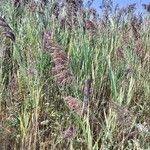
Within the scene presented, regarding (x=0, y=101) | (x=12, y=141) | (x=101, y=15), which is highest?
(x=101, y=15)

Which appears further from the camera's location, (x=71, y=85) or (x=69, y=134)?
(x=71, y=85)

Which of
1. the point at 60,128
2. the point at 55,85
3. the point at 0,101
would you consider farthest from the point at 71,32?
the point at 60,128

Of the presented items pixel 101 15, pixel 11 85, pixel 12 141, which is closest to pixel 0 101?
pixel 11 85

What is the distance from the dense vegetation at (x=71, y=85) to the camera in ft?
7.95

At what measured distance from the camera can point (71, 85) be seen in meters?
2.79

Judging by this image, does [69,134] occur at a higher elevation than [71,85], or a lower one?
lower

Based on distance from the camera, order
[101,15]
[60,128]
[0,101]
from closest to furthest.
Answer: [60,128], [0,101], [101,15]

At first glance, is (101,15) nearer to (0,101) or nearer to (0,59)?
(0,59)

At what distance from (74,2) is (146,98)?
1330mm

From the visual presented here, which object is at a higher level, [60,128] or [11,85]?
[11,85]

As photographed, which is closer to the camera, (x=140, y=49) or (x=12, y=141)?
(x=12, y=141)

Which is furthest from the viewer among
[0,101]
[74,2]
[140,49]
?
[74,2]

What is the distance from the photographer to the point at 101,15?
16.0ft

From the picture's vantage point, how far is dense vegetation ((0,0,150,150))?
7.95 feet
